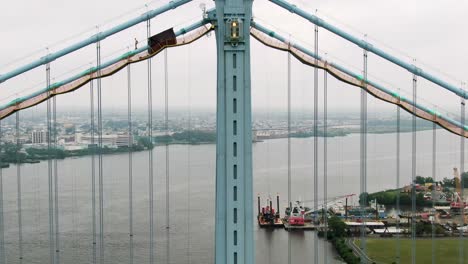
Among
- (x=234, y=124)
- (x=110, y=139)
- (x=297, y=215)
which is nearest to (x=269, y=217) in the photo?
(x=297, y=215)

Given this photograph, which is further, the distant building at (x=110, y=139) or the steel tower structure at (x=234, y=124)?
the distant building at (x=110, y=139)

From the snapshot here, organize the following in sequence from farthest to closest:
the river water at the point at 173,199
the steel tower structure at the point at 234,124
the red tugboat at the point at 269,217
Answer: the red tugboat at the point at 269,217 < the river water at the point at 173,199 < the steel tower structure at the point at 234,124

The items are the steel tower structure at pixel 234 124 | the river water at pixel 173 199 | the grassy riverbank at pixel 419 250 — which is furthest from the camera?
the grassy riverbank at pixel 419 250

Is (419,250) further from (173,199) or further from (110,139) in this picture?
(110,139)

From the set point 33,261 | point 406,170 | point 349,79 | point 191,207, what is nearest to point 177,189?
point 191,207

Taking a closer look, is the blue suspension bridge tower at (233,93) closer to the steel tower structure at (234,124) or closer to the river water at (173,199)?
the steel tower structure at (234,124)

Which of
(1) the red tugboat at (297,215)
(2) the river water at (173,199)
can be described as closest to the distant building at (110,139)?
(2) the river water at (173,199)

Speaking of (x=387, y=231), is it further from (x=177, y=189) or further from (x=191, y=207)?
(x=177, y=189)

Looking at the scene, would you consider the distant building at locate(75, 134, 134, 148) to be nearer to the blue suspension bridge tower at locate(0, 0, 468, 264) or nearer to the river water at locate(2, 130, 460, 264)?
the river water at locate(2, 130, 460, 264)

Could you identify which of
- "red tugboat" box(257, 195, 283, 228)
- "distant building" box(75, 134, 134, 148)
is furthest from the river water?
"distant building" box(75, 134, 134, 148)
